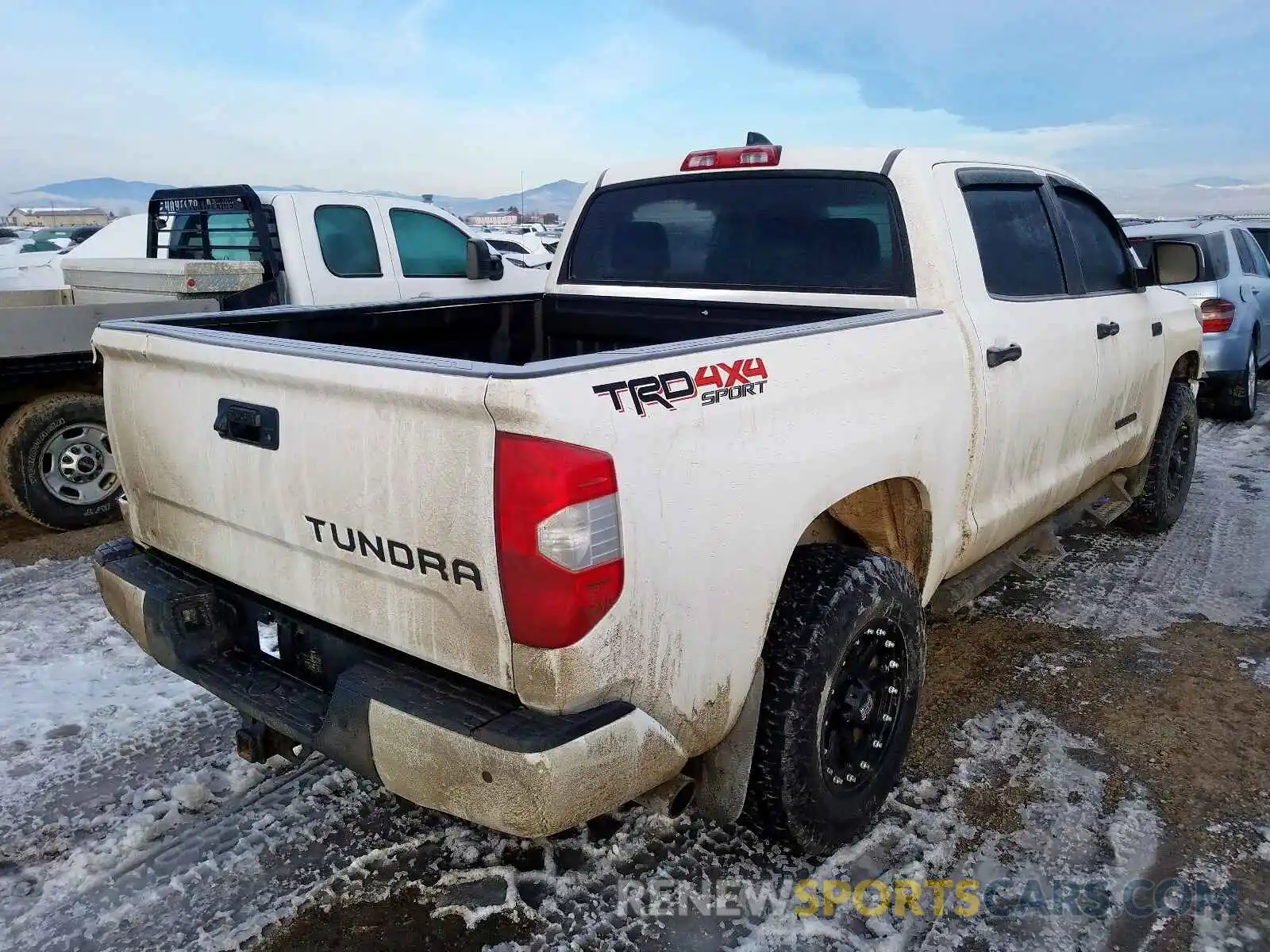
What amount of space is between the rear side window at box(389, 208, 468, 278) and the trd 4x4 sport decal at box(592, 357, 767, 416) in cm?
575

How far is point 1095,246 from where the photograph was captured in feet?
14.2

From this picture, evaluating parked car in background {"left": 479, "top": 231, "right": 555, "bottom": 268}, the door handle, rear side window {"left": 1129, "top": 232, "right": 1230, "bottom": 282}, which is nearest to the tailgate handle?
the door handle

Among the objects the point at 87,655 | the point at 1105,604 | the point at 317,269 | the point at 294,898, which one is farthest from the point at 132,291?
the point at 1105,604

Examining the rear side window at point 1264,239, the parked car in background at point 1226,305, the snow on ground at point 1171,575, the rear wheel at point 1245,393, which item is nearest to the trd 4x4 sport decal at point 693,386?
the snow on ground at point 1171,575

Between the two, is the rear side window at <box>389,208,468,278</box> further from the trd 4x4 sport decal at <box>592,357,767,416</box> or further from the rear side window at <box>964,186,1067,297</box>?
the trd 4x4 sport decal at <box>592,357,767,416</box>

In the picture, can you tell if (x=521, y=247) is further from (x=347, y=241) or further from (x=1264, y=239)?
(x=347, y=241)

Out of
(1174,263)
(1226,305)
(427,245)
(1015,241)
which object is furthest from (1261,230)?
(1015,241)

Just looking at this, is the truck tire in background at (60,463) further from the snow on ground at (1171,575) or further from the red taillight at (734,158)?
the snow on ground at (1171,575)

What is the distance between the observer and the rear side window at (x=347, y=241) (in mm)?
6922

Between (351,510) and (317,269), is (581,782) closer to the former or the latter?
(351,510)

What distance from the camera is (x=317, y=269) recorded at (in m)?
6.79

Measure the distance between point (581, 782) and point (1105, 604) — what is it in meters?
3.54

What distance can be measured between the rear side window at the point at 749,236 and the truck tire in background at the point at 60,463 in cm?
323

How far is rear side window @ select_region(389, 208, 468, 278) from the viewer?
24.3ft
